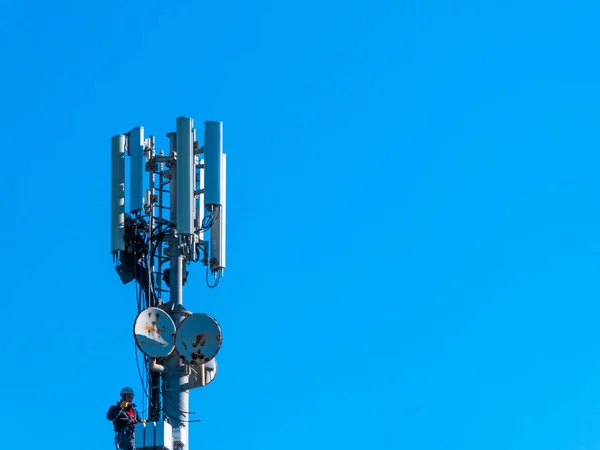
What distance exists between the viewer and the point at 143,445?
61.3 metres

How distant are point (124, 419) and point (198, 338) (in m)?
3.54

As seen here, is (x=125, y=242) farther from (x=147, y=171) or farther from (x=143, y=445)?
(x=143, y=445)

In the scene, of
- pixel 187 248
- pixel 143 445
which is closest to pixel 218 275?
pixel 187 248

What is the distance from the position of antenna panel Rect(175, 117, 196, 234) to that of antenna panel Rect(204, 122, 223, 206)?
1.51ft

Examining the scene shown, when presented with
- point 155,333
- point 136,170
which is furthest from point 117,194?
point 155,333

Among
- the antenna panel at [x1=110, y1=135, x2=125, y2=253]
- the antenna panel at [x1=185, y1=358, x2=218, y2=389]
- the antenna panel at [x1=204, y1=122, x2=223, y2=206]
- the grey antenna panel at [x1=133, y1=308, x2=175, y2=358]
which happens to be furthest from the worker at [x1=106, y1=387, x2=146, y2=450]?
the antenna panel at [x1=204, y1=122, x2=223, y2=206]

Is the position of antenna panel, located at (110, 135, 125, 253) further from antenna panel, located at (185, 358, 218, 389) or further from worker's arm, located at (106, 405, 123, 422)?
worker's arm, located at (106, 405, 123, 422)

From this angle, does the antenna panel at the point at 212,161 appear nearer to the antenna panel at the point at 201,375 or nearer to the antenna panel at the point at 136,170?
the antenna panel at the point at 136,170

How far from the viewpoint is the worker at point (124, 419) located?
61500mm

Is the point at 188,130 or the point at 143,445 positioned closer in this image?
the point at 143,445

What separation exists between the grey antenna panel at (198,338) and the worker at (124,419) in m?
2.27

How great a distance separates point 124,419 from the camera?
61.7m

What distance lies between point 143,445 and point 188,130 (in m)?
10.5

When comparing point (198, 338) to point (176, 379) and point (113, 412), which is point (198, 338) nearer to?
point (176, 379)
